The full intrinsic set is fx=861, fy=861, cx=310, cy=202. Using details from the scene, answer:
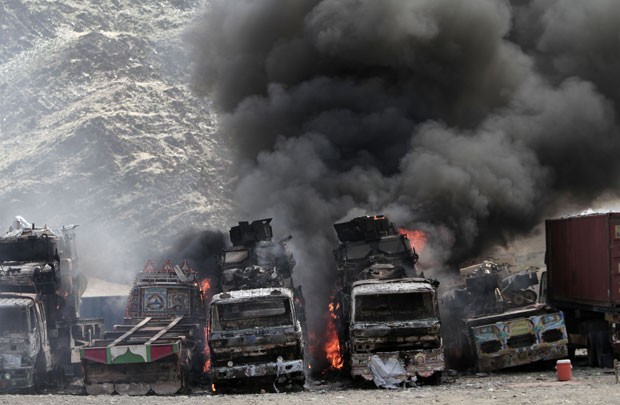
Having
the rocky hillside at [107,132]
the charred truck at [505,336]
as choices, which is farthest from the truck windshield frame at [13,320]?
the rocky hillside at [107,132]

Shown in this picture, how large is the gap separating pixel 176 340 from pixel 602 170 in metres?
19.4

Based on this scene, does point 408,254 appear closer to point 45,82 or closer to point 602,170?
point 602,170

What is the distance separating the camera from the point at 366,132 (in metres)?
29.8

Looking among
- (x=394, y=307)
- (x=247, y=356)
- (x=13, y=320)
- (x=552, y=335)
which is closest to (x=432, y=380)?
(x=394, y=307)

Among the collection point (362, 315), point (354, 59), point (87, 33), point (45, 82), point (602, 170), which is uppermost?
point (87, 33)

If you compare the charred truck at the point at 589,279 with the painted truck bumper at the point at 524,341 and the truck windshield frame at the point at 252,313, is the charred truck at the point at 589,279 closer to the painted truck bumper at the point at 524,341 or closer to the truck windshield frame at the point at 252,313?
the painted truck bumper at the point at 524,341

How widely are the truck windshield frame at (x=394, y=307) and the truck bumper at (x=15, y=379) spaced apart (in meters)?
6.29

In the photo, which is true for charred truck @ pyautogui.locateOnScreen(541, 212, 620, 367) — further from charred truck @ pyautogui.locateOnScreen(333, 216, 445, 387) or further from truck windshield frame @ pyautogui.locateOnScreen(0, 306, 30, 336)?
truck windshield frame @ pyautogui.locateOnScreen(0, 306, 30, 336)

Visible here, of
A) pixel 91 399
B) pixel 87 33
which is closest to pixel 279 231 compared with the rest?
pixel 91 399

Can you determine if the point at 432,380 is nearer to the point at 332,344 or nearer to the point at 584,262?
the point at 332,344

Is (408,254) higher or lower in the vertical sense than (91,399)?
higher

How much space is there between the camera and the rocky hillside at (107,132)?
55.0 metres

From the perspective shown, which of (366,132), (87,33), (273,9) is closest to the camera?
(366,132)

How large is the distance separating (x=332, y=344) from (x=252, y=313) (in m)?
3.91
